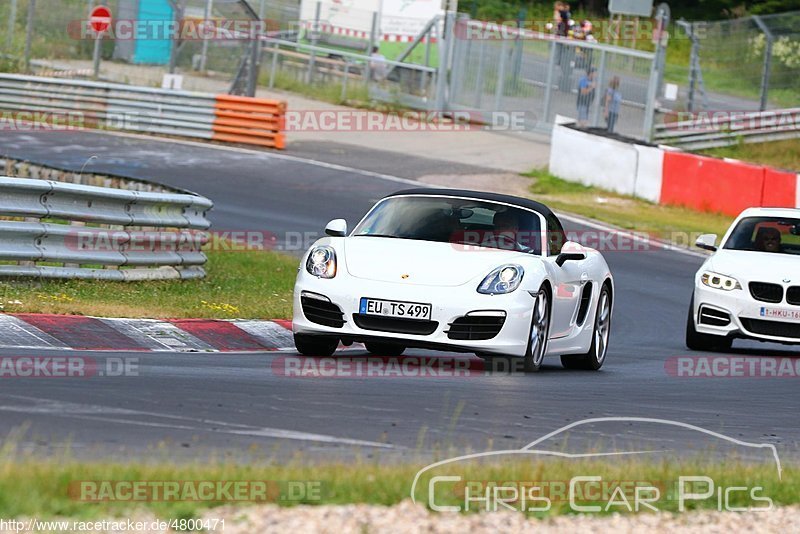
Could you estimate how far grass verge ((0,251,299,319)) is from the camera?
38.4ft

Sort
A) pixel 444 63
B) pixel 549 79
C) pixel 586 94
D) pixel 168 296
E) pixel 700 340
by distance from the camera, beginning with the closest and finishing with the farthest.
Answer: pixel 168 296 < pixel 700 340 < pixel 586 94 < pixel 549 79 < pixel 444 63

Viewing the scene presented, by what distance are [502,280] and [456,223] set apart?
3.07ft

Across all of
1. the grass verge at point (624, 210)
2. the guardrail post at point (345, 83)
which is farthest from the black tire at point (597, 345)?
the guardrail post at point (345, 83)

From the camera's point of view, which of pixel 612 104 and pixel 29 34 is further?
pixel 29 34

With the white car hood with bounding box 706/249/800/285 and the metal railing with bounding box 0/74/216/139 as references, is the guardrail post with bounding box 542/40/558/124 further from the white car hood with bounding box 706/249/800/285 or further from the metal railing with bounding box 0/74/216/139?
the white car hood with bounding box 706/249/800/285

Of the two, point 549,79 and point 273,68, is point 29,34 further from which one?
point 549,79

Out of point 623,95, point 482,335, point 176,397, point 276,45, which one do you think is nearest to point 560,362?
point 482,335

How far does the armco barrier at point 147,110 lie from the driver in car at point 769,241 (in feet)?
53.2

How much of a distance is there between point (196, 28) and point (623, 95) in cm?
952

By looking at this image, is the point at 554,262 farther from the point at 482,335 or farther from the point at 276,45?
the point at 276,45

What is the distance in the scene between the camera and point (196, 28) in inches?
1336

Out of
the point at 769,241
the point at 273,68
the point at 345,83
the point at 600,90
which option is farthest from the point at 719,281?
the point at 273,68

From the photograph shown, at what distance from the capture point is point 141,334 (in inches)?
444

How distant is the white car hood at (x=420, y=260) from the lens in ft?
33.9
